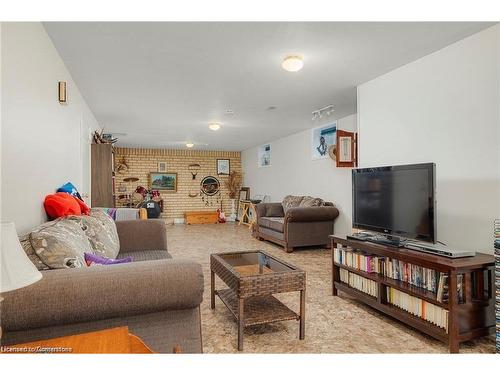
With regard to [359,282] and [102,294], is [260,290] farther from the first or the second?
[359,282]

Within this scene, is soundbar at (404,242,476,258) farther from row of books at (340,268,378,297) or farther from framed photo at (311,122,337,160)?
framed photo at (311,122,337,160)

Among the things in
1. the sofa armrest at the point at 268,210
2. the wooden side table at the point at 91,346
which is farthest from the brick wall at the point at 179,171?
the wooden side table at the point at 91,346

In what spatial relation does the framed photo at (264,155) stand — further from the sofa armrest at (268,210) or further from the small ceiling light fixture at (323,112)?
the small ceiling light fixture at (323,112)

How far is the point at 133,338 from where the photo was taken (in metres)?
1.00

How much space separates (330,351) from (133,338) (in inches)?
55.1

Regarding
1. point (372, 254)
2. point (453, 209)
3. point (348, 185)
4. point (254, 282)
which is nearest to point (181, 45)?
point (254, 282)

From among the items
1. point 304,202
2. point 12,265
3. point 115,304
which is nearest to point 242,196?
point 304,202

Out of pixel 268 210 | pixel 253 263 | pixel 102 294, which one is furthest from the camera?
pixel 268 210

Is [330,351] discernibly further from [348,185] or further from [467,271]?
[348,185]

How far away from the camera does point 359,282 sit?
2.66 metres

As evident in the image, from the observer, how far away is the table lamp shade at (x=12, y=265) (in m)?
0.83

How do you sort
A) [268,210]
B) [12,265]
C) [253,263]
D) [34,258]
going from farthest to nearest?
[268,210] → [253,263] → [34,258] → [12,265]

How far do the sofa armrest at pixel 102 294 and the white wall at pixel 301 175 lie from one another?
3968 mm

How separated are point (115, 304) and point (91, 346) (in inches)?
10.5
